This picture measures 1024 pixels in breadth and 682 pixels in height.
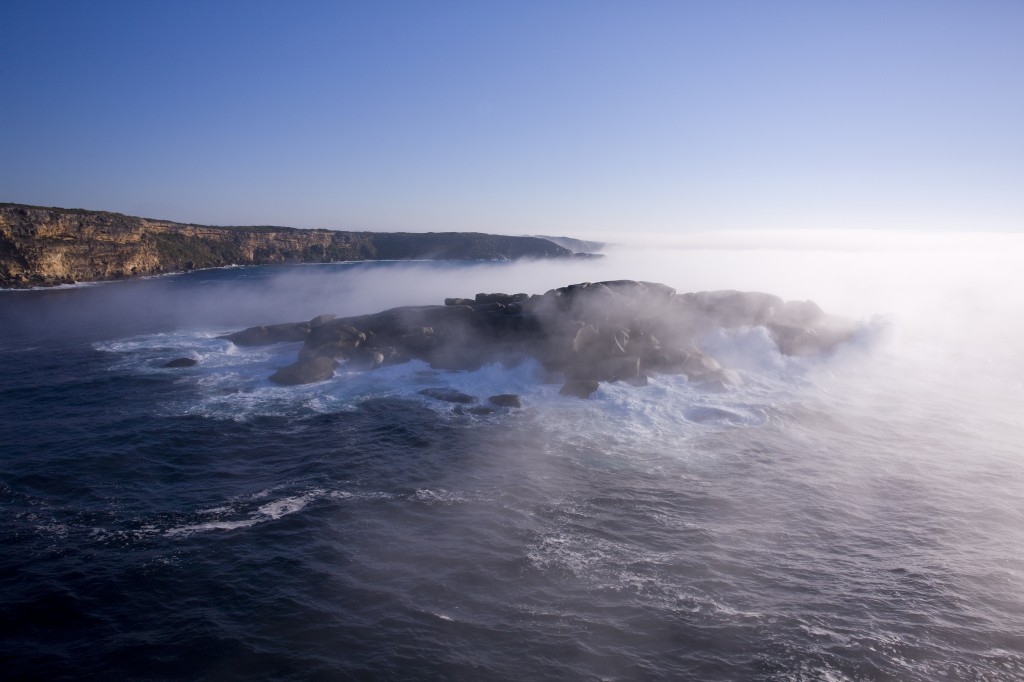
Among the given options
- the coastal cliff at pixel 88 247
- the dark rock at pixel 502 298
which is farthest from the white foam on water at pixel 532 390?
the coastal cliff at pixel 88 247

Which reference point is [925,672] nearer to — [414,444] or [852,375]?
[414,444]

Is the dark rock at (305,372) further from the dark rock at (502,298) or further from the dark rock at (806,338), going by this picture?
the dark rock at (806,338)

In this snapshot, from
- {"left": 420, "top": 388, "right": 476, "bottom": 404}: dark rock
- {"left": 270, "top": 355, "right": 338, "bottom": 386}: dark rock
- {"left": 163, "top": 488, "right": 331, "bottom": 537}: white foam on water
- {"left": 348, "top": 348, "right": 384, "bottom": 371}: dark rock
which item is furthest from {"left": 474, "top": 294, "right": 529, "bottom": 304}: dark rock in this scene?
{"left": 163, "top": 488, "right": 331, "bottom": 537}: white foam on water

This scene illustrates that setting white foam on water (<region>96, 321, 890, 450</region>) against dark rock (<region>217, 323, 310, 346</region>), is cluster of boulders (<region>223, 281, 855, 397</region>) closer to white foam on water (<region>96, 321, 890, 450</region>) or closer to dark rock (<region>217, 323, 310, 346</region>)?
dark rock (<region>217, 323, 310, 346</region>)

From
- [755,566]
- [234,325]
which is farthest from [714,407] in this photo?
[234,325]

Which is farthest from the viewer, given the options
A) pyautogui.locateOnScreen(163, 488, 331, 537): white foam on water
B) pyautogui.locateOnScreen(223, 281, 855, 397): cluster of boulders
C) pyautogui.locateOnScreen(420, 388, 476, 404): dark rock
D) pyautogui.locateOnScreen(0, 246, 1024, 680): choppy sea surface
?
pyautogui.locateOnScreen(223, 281, 855, 397): cluster of boulders

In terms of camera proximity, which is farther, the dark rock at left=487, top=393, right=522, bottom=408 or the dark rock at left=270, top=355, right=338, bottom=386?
the dark rock at left=270, top=355, right=338, bottom=386
